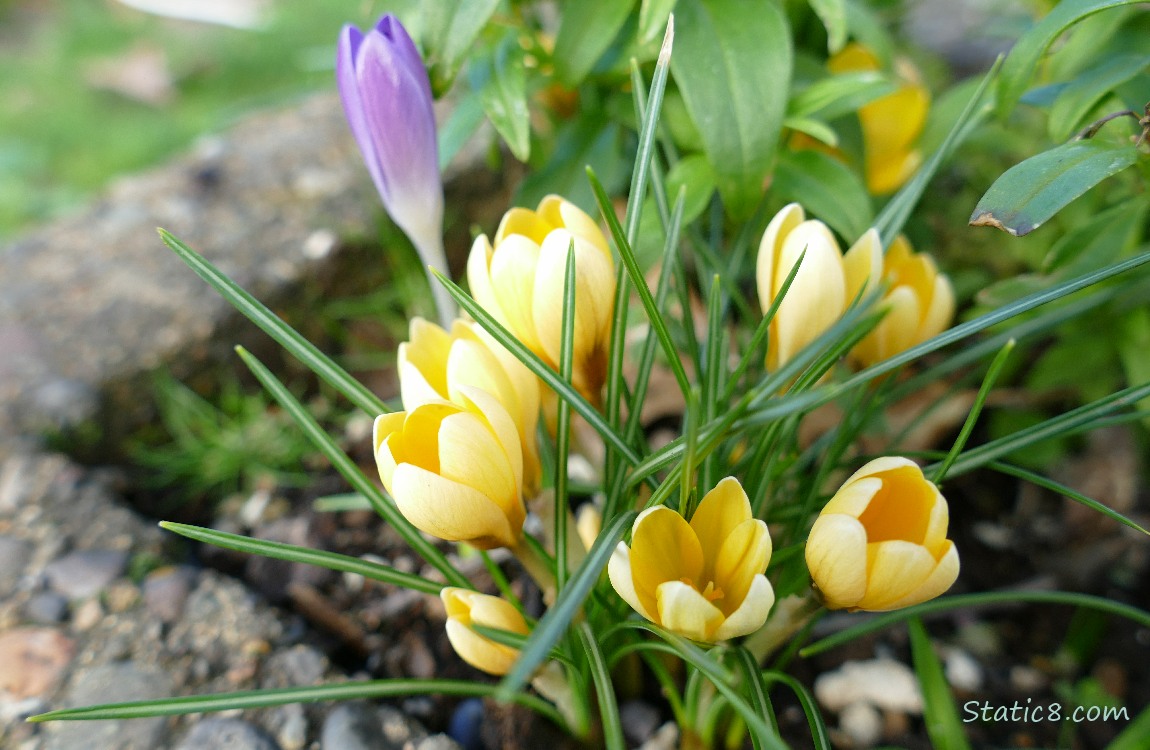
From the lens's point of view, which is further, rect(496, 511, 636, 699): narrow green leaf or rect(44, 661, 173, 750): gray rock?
rect(44, 661, 173, 750): gray rock

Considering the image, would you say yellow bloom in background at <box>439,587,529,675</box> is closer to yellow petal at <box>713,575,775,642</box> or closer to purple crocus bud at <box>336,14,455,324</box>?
yellow petal at <box>713,575,775,642</box>

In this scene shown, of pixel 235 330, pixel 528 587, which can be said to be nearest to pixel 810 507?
pixel 528 587

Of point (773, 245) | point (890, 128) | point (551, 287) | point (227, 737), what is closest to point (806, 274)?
point (773, 245)

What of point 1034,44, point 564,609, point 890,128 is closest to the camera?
point 564,609

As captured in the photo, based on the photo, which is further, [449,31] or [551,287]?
[449,31]

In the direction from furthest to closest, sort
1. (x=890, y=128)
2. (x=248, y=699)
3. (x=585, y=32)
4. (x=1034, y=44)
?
1. (x=890, y=128)
2. (x=585, y=32)
3. (x=1034, y=44)
4. (x=248, y=699)

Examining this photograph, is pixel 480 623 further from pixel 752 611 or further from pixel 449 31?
pixel 449 31

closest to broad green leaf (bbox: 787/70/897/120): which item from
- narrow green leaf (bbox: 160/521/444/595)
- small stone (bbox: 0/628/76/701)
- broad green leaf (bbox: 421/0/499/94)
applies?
broad green leaf (bbox: 421/0/499/94)

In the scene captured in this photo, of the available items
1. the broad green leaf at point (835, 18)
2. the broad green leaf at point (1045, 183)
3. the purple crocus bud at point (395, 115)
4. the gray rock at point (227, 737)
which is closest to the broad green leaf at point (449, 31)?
the purple crocus bud at point (395, 115)
